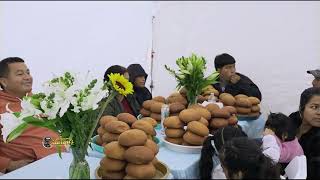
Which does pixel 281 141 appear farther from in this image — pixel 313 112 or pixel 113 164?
pixel 113 164

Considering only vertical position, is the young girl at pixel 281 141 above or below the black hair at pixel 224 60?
below

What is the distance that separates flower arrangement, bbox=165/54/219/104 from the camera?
6.03ft

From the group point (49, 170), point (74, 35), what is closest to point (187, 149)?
point (49, 170)

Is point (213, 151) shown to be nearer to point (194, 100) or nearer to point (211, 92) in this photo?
point (194, 100)

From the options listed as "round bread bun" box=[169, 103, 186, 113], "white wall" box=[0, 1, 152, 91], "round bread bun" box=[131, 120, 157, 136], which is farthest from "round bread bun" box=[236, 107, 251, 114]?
"white wall" box=[0, 1, 152, 91]

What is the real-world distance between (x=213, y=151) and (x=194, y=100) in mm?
600

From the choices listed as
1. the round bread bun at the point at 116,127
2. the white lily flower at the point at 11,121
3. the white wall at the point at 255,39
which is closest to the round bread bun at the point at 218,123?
the round bread bun at the point at 116,127

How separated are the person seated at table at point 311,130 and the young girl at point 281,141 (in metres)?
0.11

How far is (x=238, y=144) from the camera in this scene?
1102 millimetres

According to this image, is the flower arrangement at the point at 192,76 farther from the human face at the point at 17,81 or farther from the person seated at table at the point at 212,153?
the human face at the point at 17,81

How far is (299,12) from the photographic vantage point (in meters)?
3.12

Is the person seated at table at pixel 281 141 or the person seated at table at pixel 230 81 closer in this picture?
the person seated at table at pixel 281 141

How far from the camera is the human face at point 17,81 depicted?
192 centimetres

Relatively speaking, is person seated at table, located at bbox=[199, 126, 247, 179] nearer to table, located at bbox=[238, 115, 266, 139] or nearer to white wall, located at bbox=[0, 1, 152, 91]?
table, located at bbox=[238, 115, 266, 139]
